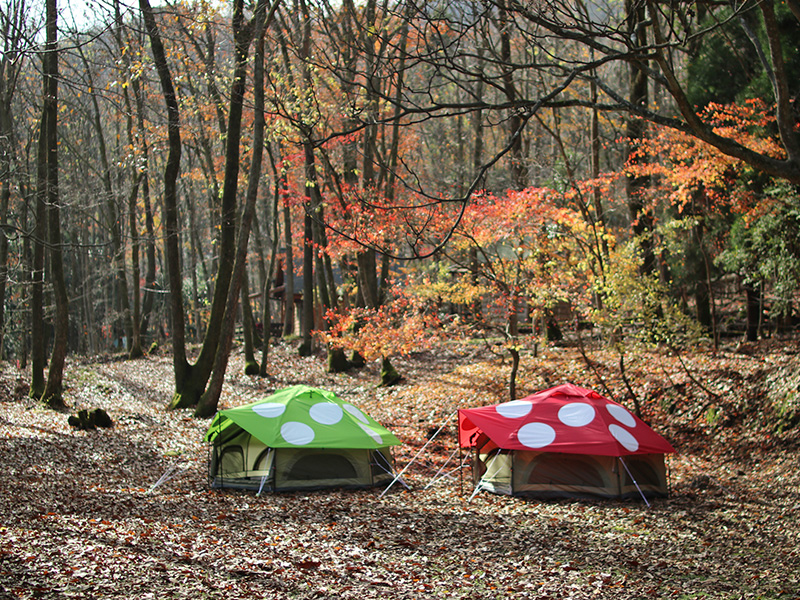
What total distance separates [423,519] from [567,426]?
277 centimetres

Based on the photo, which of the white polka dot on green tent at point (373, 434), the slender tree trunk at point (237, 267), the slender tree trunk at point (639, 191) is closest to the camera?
the white polka dot on green tent at point (373, 434)

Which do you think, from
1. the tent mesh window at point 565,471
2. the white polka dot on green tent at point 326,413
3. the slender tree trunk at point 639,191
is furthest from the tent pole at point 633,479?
the slender tree trunk at point 639,191

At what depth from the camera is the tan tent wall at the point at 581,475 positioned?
30.8 ft

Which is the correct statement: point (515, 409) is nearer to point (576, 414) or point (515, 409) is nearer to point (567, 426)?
point (567, 426)

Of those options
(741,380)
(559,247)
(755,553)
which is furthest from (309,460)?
(741,380)

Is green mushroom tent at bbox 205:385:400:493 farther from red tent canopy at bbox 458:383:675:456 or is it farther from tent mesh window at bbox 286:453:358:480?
red tent canopy at bbox 458:383:675:456

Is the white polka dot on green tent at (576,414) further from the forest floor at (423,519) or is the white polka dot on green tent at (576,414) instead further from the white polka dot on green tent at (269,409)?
the white polka dot on green tent at (269,409)

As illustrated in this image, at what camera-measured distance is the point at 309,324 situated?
2352cm

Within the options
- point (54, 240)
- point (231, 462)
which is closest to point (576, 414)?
point (231, 462)

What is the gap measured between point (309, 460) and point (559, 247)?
→ 6.65m

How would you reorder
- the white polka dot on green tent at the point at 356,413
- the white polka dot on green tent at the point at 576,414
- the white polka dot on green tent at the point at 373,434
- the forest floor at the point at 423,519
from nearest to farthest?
the forest floor at the point at 423,519, the white polka dot on green tent at the point at 576,414, the white polka dot on green tent at the point at 373,434, the white polka dot on green tent at the point at 356,413

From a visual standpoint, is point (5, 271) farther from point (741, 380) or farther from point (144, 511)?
point (741, 380)

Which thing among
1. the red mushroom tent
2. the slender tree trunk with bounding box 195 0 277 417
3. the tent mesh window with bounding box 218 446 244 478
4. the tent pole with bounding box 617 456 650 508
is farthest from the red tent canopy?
the slender tree trunk with bounding box 195 0 277 417

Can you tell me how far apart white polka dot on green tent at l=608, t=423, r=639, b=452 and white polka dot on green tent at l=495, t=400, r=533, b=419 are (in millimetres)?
1232
